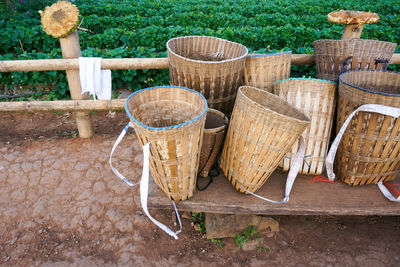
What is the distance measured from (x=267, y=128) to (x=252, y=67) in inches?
38.5

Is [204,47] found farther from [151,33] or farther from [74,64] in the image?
[151,33]

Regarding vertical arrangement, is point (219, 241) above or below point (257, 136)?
below

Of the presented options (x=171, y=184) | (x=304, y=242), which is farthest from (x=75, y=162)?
(x=304, y=242)

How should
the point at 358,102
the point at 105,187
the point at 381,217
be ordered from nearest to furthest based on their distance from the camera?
the point at 358,102 → the point at 381,217 → the point at 105,187

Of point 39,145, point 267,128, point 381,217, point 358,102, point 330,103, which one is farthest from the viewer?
point 39,145

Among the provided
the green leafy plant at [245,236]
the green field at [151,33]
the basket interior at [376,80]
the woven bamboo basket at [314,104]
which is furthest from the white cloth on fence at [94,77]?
the basket interior at [376,80]

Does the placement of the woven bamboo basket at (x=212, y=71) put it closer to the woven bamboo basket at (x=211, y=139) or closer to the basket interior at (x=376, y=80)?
the woven bamboo basket at (x=211, y=139)

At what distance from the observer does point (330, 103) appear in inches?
88.8

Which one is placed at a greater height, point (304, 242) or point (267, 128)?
point (267, 128)

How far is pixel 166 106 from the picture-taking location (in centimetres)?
215

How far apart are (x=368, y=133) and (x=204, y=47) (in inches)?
70.4

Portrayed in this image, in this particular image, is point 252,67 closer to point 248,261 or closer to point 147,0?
point 248,261

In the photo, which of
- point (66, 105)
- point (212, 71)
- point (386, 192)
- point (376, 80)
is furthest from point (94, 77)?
point (386, 192)

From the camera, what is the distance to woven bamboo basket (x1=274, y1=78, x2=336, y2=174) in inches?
87.9
